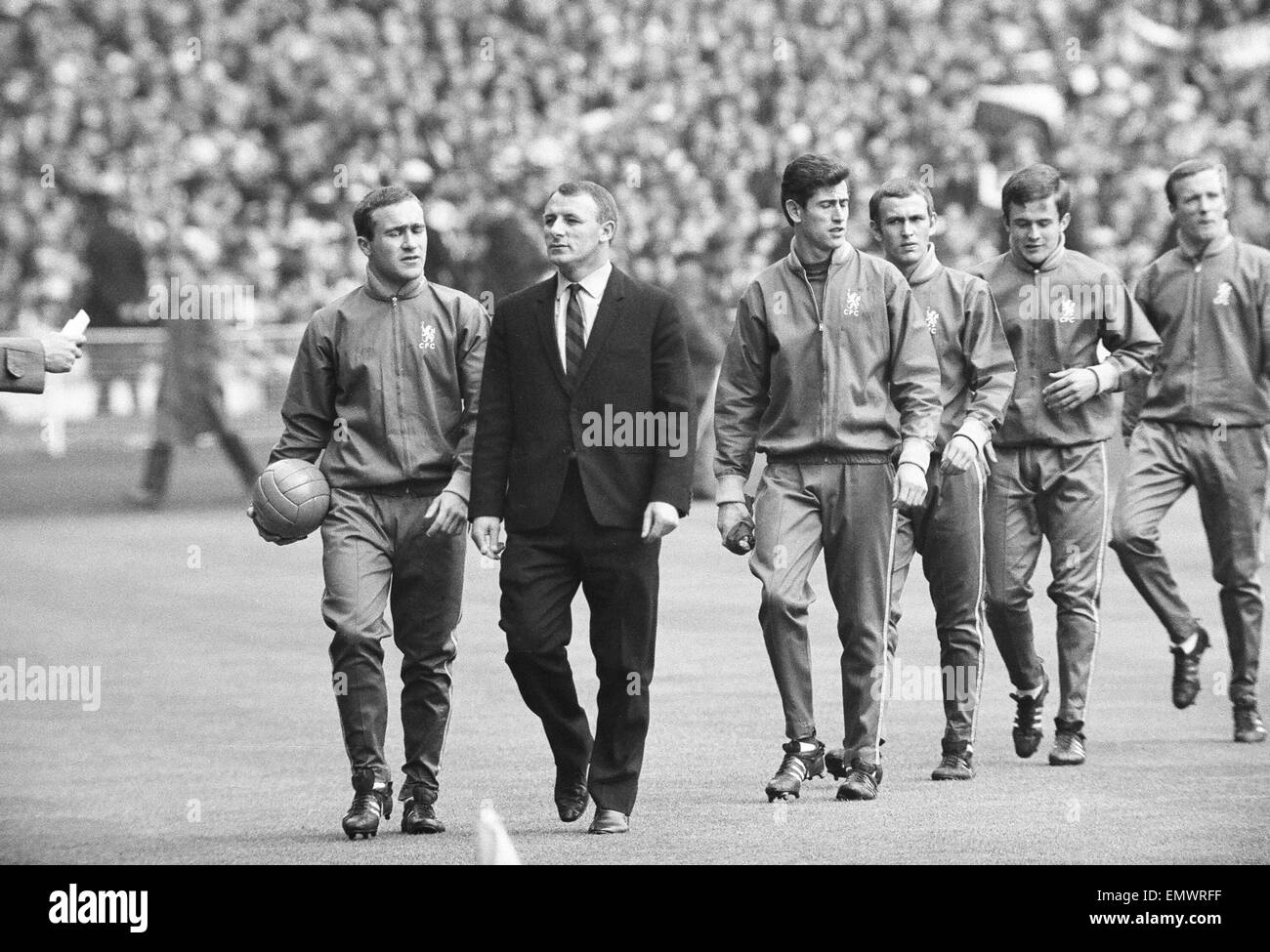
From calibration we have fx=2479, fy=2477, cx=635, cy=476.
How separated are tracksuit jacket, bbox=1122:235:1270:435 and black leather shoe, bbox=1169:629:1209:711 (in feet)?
3.16

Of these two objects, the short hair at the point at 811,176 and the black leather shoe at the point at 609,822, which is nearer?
the black leather shoe at the point at 609,822

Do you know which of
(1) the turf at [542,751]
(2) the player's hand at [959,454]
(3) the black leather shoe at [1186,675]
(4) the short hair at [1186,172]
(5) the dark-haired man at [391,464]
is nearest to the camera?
(1) the turf at [542,751]

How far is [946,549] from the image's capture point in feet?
30.7

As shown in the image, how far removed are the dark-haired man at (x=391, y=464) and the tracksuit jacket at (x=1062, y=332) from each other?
7.87 feet

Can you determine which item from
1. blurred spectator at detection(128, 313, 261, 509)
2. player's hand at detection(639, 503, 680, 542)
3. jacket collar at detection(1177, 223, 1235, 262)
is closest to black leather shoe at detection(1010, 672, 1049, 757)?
jacket collar at detection(1177, 223, 1235, 262)

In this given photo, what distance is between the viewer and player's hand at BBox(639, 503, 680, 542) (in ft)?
26.1

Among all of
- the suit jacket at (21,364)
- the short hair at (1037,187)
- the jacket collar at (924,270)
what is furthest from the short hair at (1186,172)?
the suit jacket at (21,364)

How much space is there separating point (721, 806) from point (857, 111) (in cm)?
1981

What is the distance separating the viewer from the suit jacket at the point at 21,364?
26.3 feet

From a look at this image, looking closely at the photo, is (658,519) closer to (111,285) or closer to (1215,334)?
(1215,334)

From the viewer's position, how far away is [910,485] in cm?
848

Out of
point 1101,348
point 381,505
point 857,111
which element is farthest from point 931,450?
point 857,111

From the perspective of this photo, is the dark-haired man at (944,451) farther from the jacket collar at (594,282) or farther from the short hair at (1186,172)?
the jacket collar at (594,282)
